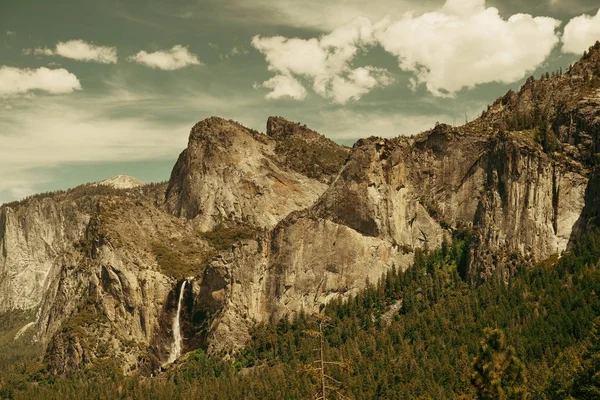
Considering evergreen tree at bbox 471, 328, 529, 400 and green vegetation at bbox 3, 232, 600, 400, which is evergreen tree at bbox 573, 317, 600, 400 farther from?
evergreen tree at bbox 471, 328, 529, 400

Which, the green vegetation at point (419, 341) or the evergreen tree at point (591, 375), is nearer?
the evergreen tree at point (591, 375)

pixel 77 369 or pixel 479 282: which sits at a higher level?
pixel 479 282

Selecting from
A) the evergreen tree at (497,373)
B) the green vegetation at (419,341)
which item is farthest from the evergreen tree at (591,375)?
the evergreen tree at (497,373)

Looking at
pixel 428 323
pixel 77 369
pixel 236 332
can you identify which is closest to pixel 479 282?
pixel 428 323

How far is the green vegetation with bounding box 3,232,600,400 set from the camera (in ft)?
433

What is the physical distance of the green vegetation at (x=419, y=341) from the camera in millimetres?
131875

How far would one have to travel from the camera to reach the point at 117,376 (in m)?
182

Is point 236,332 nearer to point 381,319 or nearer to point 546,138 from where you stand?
point 381,319

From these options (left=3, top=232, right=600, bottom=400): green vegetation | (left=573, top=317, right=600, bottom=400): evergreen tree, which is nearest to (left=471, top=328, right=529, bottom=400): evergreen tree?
(left=573, top=317, right=600, bottom=400): evergreen tree

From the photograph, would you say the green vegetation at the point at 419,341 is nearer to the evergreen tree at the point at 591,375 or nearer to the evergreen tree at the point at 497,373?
the evergreen tree at the point at 591,375

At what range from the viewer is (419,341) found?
503 ft

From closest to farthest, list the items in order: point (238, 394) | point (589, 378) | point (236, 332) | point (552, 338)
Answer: point (589, 378)
point (552, 338)
point (238, 394)
point (236, 332)

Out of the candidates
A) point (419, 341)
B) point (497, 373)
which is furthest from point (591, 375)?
point (419, 341)

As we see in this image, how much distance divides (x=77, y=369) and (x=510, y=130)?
133 m
